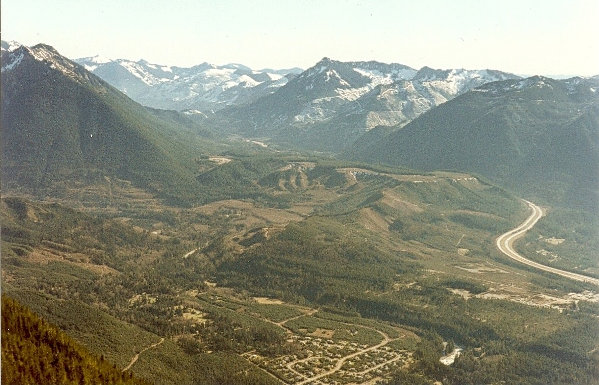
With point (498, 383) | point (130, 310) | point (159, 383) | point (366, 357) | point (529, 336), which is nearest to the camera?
point (159, 383)

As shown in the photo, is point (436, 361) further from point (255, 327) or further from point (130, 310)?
point (130, 310)

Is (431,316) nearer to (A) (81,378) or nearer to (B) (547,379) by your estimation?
(B) (547,379)

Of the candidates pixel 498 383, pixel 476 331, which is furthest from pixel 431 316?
pixel 498 383

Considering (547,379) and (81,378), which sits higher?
(81,378)

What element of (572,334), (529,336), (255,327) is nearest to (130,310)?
(255,327)

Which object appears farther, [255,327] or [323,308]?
[323,308]

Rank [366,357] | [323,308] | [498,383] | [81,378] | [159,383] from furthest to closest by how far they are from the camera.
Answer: [323,308]
[366,357]
[498,383]
[159,383]
[81,378]
